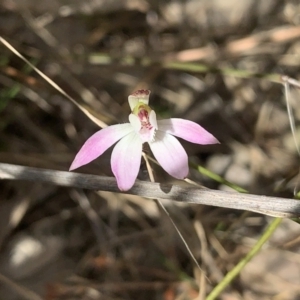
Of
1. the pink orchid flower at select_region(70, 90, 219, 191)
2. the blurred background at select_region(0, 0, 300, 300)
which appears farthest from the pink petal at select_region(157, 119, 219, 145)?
the blurred background at select_region(0, 0, 300, 300)

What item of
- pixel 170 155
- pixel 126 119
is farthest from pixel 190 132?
pixel 126 119

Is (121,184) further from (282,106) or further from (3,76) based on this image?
(282,106)

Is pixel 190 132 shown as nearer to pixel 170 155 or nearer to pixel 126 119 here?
pixel 170 155

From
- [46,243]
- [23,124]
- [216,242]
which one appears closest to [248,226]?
[216,242]

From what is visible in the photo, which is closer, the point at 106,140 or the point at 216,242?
the point at 106,140

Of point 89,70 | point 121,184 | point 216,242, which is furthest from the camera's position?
point 89,70

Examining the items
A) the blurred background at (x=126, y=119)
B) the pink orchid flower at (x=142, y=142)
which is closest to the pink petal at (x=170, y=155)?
the pink orchid flower at (x=142, y=142)

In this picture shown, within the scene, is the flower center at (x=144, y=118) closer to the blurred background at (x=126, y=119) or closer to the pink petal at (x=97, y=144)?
the pink petal at (x=97, y=144)
